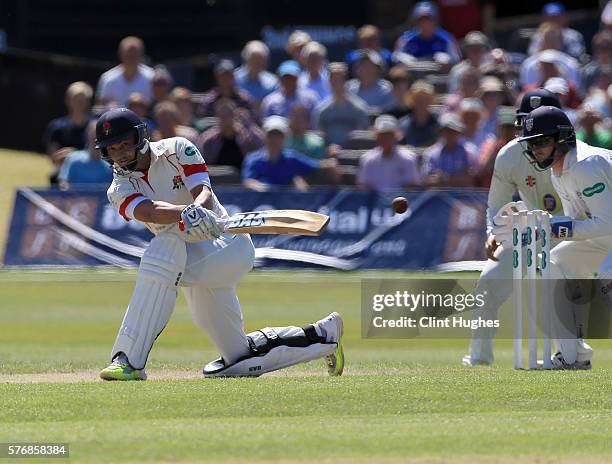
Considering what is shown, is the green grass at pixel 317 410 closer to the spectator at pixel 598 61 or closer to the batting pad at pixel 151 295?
the batting pad at pixel 151 295

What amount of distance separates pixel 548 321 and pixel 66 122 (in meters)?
12.2

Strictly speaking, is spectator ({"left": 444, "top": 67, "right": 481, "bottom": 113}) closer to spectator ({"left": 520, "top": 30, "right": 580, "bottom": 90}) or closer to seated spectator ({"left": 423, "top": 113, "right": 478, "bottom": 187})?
spectator ({"left": 520, "top": 30, "right": 580, "bottom": 90})

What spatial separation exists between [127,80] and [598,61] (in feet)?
22.2

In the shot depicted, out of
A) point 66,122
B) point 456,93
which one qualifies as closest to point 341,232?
point 456,93

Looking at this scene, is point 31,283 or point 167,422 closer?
point 167,422

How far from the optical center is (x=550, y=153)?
995 centimetres

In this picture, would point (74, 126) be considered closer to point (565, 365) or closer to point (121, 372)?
point (121, 372)

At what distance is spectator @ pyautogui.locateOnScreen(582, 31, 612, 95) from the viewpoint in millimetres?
20172

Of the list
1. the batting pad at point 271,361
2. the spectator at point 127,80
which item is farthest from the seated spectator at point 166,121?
the batting pad at point 271,361

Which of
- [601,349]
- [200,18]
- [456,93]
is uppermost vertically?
[200,18]

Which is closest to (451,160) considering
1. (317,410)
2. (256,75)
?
(256,75)

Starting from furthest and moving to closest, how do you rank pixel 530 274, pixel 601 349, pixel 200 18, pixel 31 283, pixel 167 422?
pixel 200 18 → pixel 31 283 → pixel 601 349 → pixel 530 274 → pixel 167 422

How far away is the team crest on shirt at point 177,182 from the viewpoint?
9680 millimetres

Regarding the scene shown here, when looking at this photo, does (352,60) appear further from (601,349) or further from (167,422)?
(167,422)
